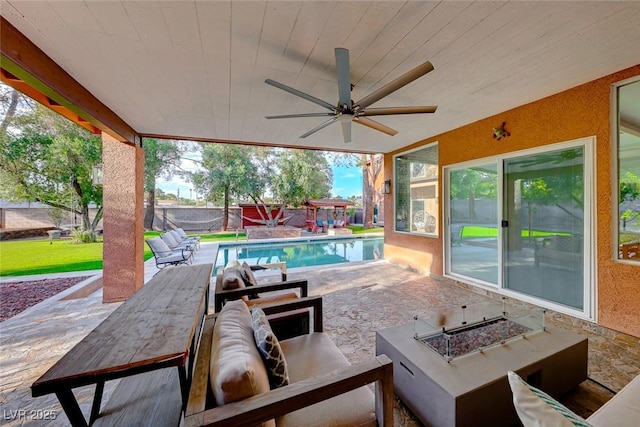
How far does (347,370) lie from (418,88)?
281 cm

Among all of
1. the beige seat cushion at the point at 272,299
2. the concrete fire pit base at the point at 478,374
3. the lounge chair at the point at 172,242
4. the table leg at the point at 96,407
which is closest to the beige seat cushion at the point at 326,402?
the concrete fire pit base at the point at 478,374

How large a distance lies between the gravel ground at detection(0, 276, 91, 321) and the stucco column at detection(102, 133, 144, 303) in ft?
3.05

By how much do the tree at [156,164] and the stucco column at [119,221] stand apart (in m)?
8.69

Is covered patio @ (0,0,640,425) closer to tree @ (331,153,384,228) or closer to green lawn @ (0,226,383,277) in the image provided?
green lawn @ (0,226,383,277)

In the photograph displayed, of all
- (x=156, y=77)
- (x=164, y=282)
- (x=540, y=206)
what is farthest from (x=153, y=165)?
(x=540, y=206)

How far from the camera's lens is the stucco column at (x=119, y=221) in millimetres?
3666

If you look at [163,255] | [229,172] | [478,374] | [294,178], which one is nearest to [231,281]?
[478,374]

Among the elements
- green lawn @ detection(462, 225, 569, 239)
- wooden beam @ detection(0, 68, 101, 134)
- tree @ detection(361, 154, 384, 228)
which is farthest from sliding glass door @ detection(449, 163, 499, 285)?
tree @ detection(361, 154, 384, 228)

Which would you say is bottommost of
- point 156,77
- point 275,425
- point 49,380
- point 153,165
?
point 275,425

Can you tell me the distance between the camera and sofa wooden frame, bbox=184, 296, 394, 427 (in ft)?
2.86

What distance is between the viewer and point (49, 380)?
85cm

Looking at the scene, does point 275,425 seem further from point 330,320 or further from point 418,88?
point 418,88

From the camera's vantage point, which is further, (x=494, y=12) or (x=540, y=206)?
(x=540, y=206)

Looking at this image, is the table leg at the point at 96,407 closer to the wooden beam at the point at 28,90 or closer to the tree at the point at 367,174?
the wooden beam at the point at 28,90
